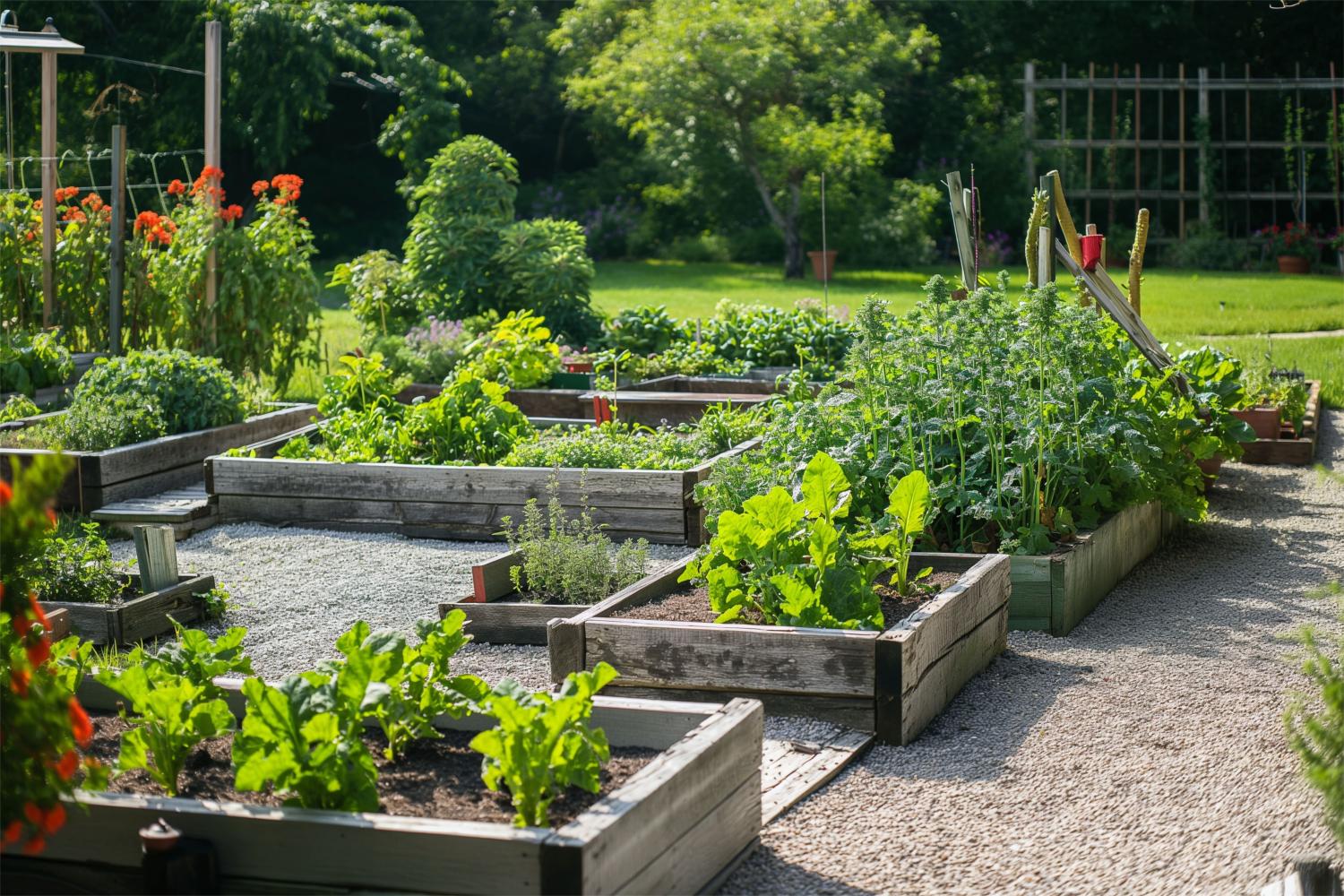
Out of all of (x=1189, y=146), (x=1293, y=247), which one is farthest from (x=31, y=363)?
(x=1189, y=146)

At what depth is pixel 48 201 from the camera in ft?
31.4

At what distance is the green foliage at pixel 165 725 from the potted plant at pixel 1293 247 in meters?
19.4

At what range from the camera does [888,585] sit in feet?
15.8

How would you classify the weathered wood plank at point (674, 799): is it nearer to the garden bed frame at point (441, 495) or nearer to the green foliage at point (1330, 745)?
the green foliage at point (1330, 745)

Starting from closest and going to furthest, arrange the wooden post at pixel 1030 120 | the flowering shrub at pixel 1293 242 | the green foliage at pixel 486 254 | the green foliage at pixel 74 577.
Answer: the green foliage at pixel 74 577, the green foliage at pixel 486 254, the flowering shrub at pixel 1293 242, the wooden post at pixel 1030 120

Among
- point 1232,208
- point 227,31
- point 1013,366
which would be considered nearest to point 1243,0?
point 1232,208

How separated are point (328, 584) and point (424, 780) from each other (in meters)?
2.87

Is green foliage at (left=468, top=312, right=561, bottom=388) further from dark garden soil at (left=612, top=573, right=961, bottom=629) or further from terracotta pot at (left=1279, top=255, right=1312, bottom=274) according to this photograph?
terracotta pot at (left=1279, top=255, right=1312, bottom=274)

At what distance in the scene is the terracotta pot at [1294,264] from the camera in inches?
781

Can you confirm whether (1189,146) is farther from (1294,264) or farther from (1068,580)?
(1068,580)

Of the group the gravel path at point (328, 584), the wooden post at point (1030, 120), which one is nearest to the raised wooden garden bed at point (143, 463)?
the gravel path at point (328, 584)

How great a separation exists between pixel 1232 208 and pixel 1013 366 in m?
19.1

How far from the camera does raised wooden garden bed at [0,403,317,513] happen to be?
6.99 m

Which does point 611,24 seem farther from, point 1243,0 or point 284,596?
point 284,596
